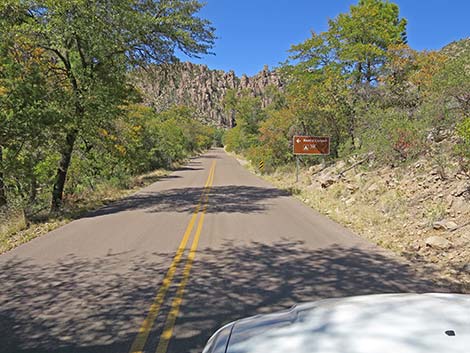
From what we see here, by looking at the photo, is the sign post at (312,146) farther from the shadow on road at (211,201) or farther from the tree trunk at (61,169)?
the tree trunk at (61,169)

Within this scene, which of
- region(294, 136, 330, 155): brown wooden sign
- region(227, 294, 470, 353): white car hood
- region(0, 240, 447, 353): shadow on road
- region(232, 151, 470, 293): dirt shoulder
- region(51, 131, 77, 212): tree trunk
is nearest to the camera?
region(227, 294, 470, 353): white car hood

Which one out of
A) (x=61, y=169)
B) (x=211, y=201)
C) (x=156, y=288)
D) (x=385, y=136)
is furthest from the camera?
(x=211, y=201)

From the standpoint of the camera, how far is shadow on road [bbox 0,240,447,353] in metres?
4.12

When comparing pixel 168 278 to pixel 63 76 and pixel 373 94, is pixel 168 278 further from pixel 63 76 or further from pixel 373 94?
pixel 373 94

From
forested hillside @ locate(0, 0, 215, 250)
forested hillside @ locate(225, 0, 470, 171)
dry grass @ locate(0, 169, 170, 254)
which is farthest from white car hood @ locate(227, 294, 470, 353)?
forested hillside @ locate(0, 0, 215, 250)

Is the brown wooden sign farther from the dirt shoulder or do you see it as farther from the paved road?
the paved road

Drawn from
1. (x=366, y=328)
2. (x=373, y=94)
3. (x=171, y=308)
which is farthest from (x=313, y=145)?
(x=366, y=328)

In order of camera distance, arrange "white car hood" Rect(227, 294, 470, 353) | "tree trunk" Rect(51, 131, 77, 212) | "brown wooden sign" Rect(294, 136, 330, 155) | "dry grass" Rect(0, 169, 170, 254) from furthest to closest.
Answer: "brown wooden sign" Rect(294, 136, 330, 155)
"tree trunk" Rect(51, 131, 77, 212)
"dry grass" Rect(0, 169, 170, 254)
"white car hood" Rect(227, 294, 470, 353)

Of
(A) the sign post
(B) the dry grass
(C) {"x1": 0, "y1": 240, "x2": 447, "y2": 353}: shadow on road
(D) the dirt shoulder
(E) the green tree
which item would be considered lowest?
(B) the dry grass

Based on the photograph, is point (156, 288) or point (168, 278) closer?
point (156, 288)

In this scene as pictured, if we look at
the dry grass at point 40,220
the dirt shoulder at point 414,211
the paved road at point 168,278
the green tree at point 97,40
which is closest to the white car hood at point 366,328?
the paved road at point 168,278

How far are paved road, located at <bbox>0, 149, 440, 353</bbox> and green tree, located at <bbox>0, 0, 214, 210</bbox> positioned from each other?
17.4ft

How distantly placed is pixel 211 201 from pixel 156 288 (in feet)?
31.1

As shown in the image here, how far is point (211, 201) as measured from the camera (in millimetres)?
14891
